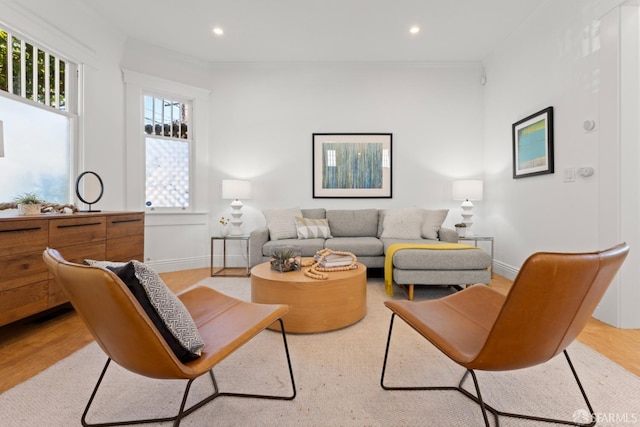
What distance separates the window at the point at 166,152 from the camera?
13.1 ft

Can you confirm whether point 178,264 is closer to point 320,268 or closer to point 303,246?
point 303,246

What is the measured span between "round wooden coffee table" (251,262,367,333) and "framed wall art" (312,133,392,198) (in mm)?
2354

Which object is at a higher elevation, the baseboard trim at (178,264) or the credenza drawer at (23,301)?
the credenza drawer at (23,301)

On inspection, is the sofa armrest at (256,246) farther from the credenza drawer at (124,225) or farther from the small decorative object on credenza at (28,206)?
the small decorative object on credenza at (28,206)

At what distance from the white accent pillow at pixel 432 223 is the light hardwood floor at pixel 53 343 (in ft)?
5.44

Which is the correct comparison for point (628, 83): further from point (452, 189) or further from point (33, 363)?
point (33, 363)

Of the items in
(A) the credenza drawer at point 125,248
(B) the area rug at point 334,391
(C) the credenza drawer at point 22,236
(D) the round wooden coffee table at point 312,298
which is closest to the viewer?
(B) the area rug at point 334,391

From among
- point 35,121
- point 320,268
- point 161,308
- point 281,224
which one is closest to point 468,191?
point 281,224

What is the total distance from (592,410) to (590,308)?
57cm

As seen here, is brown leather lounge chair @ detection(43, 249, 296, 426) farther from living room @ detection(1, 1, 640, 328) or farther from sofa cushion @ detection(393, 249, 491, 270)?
living room @ detection(1, 1, 640, 328)

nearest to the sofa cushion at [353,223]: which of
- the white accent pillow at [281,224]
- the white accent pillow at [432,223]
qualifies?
the white accent pillow at [281,224]

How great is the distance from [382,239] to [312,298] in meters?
1.94

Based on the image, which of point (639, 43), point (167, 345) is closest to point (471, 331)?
point (167, 345)

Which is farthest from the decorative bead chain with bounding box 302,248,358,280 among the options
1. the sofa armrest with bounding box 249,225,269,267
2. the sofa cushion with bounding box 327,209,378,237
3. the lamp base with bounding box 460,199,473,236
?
the lamp base with bounding box 460,199,473,236
